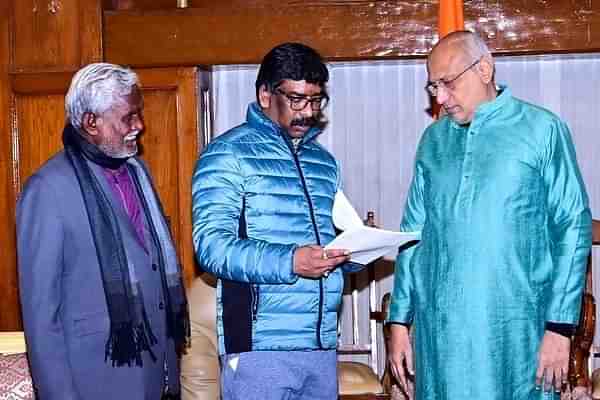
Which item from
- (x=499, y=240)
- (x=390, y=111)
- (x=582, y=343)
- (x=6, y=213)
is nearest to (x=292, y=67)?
(x=499, y=240)

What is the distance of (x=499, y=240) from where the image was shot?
9.19ft

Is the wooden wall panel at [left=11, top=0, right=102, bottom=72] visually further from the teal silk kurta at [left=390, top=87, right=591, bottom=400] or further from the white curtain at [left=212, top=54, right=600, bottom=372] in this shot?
the teal silk kurta at [left=390, top=87, right=591, bottom=400]

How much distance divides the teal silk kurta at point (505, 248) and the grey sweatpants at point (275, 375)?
1.09 feet

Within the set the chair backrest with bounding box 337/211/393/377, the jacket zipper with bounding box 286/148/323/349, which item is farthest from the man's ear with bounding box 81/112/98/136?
the chair backrest with bounding box 337/211/393/377

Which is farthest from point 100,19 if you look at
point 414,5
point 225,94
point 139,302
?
point 139,302

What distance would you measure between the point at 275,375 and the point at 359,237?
1.48 ft

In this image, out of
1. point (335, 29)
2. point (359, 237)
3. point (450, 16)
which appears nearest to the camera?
point (359, 237)

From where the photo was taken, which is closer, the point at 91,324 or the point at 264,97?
the point at 91,324

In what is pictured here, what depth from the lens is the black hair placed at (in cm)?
291

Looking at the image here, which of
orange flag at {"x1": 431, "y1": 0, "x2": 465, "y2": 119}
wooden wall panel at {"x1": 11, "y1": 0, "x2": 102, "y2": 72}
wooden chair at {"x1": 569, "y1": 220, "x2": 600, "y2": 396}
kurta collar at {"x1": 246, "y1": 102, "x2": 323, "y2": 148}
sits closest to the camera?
kurta collar at {"x1": 246, "y1": 102, "x2": 323, "y2": 148}

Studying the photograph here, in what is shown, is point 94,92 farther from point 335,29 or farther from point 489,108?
point 335,29

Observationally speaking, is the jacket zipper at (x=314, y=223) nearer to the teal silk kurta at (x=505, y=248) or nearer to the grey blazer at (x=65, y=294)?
the teal silk kurta at (x=505, y=248)

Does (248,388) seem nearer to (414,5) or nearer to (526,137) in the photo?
(526,137)

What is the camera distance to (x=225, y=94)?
222 inches
